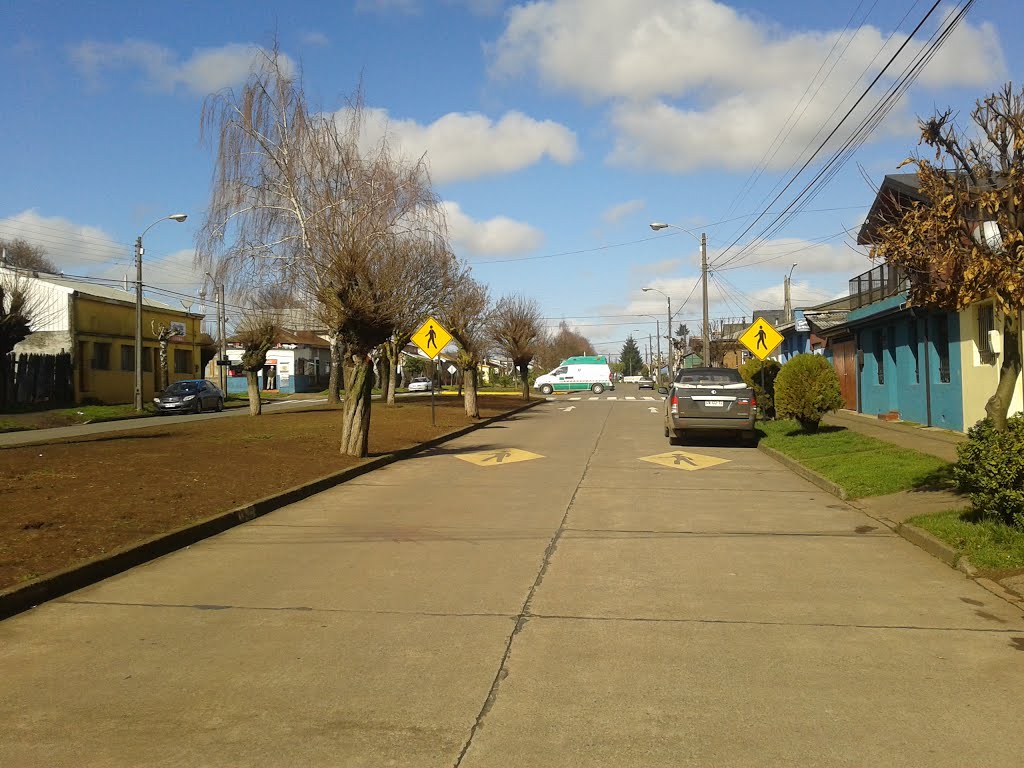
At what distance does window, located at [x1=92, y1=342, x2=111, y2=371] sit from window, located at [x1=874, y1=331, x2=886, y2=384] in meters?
36.2

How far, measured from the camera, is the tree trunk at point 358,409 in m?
16.6

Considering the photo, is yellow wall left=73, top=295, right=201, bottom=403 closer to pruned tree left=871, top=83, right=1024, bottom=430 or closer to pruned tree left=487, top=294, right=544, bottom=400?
pruned tree left=487, top=294, right=544, bottom=400

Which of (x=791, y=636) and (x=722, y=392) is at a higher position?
(x=722, y=392)

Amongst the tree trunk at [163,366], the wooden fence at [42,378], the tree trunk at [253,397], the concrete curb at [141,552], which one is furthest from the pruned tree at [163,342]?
the concrete curb at [141,552]

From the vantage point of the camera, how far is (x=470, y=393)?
3122 cm

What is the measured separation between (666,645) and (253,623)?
2.85m

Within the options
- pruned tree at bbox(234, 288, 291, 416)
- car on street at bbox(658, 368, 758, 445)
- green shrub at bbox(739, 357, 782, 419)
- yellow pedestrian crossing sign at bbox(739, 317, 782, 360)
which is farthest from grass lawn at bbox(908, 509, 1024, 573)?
pruned tree at bbox(234, 288, 291, 416)

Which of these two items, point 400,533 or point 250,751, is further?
point 400,533

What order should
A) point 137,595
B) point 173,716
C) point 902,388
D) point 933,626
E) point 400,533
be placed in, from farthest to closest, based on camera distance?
point 902,388 → point 400,533 → point 137,595 → point 933,626 → point 173,716

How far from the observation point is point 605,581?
24.8 ft

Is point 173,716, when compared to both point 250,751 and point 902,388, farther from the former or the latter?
point 902,388

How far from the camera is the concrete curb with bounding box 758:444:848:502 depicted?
42.1ft

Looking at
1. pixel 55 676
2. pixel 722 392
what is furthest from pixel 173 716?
pixel 722 392

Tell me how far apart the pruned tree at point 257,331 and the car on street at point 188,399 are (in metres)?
→ 8.74
